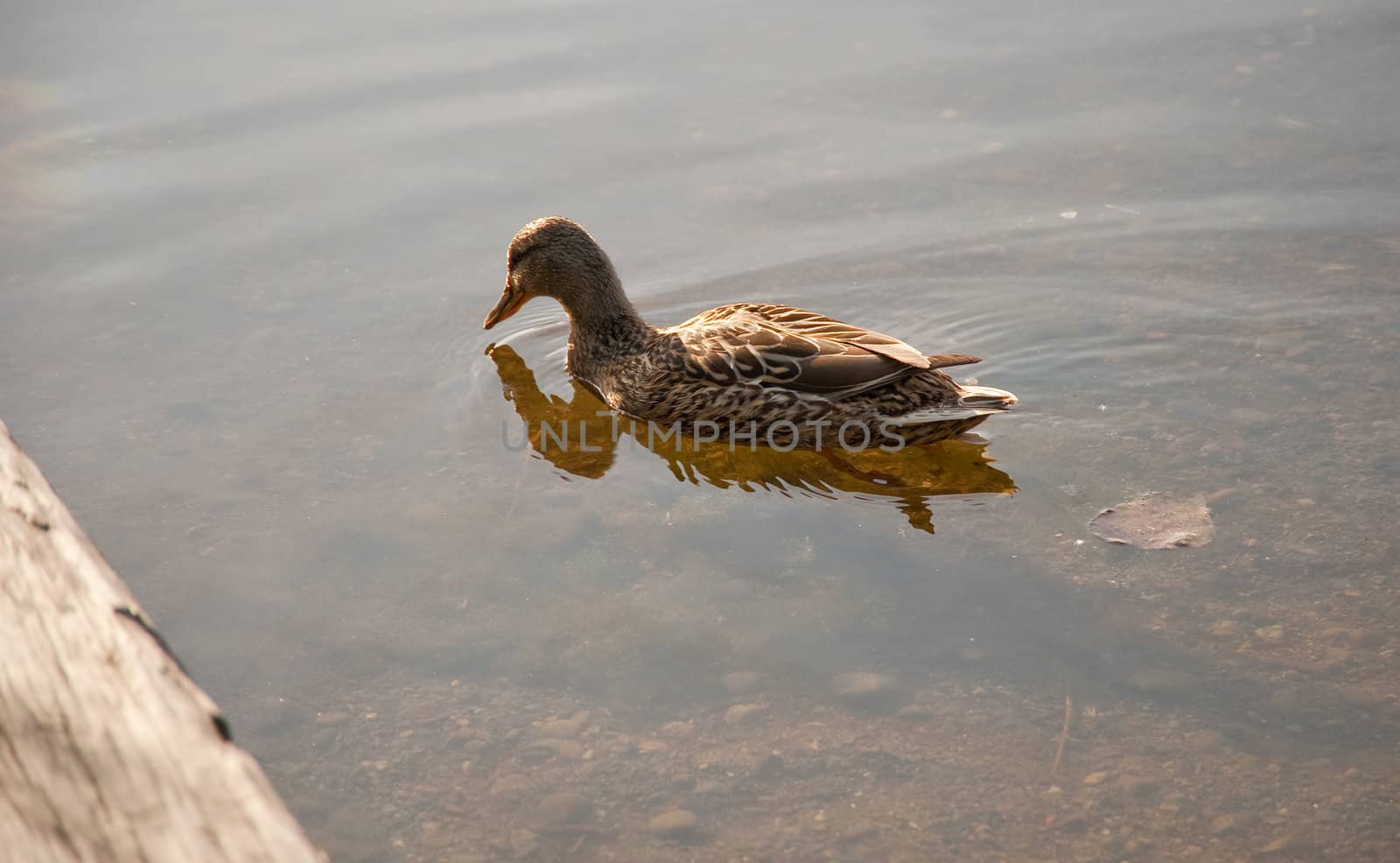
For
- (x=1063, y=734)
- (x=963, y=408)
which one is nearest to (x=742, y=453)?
(x=963, y=408)

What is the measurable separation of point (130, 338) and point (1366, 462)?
641cm

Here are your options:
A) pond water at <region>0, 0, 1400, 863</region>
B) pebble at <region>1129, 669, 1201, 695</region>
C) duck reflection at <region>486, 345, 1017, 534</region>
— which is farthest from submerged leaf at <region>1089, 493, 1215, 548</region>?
pebble at <region>1129, 669, 1201, 695</region>

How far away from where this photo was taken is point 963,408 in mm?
6027

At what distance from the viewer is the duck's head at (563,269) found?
7.11 metres

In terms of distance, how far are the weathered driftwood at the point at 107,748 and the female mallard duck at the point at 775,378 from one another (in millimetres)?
3917

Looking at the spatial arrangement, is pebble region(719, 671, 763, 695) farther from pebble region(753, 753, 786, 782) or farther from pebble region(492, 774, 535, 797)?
pebble region(492, 774, 535, 797)

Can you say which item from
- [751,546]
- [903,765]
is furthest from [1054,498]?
[903,765]

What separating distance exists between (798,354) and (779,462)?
0.53 metres

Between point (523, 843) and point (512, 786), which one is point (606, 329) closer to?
point (512, 786)

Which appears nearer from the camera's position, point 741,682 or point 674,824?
point 674,824

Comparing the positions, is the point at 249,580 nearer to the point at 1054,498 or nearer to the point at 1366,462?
the point at 1054,498

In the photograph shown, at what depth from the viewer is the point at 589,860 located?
4.07m

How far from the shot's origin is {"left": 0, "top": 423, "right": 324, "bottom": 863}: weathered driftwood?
6.79ft

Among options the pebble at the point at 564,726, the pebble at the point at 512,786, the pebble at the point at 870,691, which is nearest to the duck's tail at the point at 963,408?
the pebble at the point at 870,691
